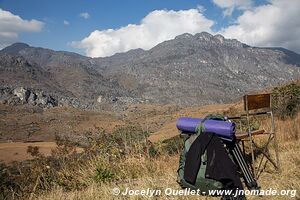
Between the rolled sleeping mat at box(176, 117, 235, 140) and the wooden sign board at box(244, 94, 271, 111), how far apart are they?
0.76 m

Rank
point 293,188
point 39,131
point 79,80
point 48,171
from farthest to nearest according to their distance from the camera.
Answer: point 79,80, point 39,131, point 48,171, point 293,188

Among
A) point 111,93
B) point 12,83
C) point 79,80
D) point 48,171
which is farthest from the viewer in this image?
point 79,80

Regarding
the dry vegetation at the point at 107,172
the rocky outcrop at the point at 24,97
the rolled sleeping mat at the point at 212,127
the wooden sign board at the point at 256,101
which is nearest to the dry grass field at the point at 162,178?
the dry vegetation at the point at 107,172

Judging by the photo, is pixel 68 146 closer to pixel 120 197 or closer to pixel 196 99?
pixel 120 197

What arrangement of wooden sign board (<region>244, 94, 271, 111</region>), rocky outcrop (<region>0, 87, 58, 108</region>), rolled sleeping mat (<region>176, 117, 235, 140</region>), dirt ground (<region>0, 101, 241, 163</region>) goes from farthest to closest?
1. rocky outcrop (<region>0, 87, 58, 108</region>)
2. dirt ground (<region>0, 101, 241, 163</region>)
3. wooden sign board (<region>244, 94, 271, 111</region>)
4. rolled sleeping mat (<region>176, 117, 235, 140</region>)

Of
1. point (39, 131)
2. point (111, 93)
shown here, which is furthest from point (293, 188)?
point (111, 93)

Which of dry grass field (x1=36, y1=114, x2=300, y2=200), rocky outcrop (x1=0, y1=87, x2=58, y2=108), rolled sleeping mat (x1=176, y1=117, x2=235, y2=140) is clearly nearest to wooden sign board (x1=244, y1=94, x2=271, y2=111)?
rolled sleeping mat (x1=176, y1=117, x2=235, y2=140)

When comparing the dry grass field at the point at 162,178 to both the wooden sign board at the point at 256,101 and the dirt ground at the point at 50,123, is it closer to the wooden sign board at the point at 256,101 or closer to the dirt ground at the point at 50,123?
the wooden sign board at the point at 256,101

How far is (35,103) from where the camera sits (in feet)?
333

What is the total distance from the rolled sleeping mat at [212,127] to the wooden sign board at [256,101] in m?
0.76

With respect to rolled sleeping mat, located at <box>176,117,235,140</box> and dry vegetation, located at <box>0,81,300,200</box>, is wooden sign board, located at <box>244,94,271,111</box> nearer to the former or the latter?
rolled sleeping mat, located at <box>176,117,235,140</box>

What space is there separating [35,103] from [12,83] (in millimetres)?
40283

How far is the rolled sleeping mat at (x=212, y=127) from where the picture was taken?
4.63 m

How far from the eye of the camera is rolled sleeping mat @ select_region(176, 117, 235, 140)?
4629 millimetres
